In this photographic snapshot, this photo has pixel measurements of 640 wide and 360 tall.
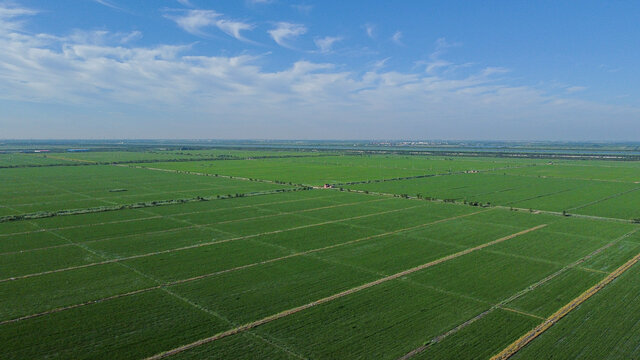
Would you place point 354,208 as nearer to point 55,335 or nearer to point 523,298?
point 523,298

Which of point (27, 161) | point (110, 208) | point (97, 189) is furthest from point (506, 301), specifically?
point (27, 161)

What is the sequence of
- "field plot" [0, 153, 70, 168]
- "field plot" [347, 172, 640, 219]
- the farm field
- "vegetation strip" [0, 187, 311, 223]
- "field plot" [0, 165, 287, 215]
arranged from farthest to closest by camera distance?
"field plot" [0, 153, 70, 168]
"field plot" [0, 165, 287, 215]
"field plot" [347, 172, 640, 219]
"vegetation strip" [0, 187, 311, 223]
the farm field

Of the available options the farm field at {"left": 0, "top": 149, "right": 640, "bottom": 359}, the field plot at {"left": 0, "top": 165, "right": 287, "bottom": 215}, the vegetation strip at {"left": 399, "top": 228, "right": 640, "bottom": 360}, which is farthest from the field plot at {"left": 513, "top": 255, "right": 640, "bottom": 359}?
the field plot at {"left": 0, "top": 165, "right": 287, "bottom": 215}

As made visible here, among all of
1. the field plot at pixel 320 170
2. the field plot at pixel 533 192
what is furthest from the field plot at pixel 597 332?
the field plot at pixel 320 170

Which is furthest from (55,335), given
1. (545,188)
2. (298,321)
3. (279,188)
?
(545,188)

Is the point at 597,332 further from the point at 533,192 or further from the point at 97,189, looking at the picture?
the point at 97,189

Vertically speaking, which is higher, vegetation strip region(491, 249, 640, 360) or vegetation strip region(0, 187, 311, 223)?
vegetation strip region(0, 187, 311, 223)

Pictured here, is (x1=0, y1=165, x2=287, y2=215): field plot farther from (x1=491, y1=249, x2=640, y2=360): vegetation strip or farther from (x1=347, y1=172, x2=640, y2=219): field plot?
(x1=491, y1=249, x2=640, y2=360): vegetation strip
